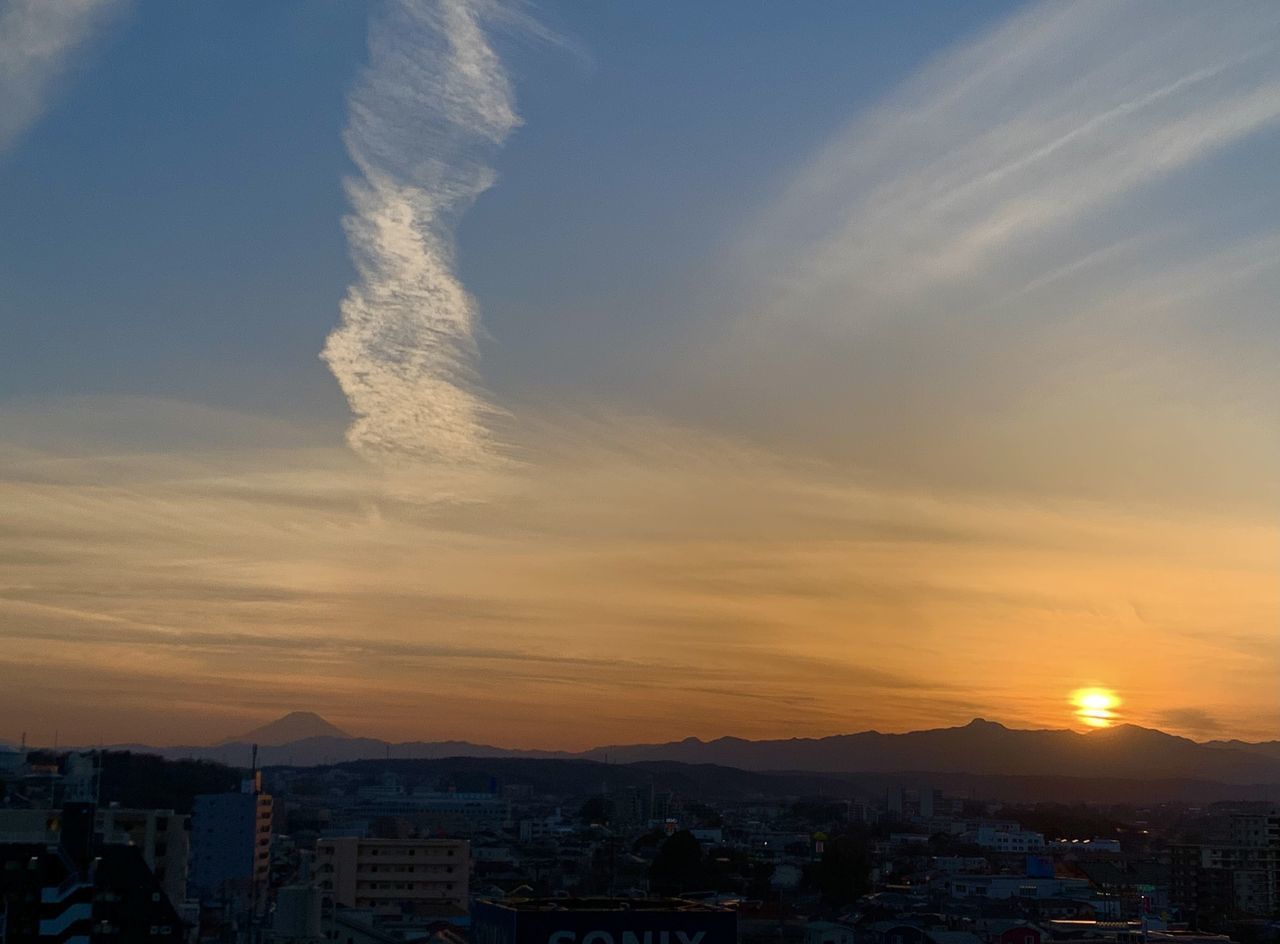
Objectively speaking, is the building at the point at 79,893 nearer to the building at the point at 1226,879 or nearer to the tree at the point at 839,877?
the tree at the point at 839,877

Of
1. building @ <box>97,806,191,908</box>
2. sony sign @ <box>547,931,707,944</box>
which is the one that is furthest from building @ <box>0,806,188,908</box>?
sony sign @ <box>547,931,707,944</box>

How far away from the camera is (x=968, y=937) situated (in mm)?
28875

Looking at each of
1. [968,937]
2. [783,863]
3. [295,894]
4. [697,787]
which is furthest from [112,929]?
[697,787]

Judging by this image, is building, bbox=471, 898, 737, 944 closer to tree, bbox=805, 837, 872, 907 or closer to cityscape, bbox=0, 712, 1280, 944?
cityscape, bbox=0, 712, 1280, 944

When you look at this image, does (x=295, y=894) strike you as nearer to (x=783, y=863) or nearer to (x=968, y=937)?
(x=968, y=937)

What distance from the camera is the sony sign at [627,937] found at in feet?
41.4

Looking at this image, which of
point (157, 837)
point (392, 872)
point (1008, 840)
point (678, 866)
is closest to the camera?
point (157, 837)

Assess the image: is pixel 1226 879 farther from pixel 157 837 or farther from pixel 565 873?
pixel 157 837

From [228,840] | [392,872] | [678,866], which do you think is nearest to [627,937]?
[392,872]

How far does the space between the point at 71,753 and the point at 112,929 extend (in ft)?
50.3

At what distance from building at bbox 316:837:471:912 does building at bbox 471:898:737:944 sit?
1056 inches

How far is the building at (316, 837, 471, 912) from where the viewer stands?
38.7m

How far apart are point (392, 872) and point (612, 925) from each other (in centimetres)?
2831

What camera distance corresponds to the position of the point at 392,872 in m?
39.3
